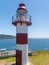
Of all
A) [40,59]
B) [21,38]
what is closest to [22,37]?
[21,38]

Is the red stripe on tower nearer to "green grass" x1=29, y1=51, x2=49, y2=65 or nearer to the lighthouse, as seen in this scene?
the lighthouse

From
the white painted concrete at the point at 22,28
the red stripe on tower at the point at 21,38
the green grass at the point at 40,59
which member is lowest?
the green grass at the point at 40,59

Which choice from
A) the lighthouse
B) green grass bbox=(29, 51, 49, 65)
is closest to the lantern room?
the lighthouse

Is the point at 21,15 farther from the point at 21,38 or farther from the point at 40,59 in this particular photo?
the point at 40,59

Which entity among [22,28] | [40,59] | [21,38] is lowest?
[40,59]

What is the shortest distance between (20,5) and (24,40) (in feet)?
9.20

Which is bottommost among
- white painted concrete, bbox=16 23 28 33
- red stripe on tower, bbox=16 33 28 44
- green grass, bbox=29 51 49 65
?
green grass, bbox=29 51 49 65

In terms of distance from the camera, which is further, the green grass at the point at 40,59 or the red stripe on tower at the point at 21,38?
the green grass at the point at 40,59

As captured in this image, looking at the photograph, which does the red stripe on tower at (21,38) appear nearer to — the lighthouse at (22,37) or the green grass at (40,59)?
the lighthouse at (22,37)

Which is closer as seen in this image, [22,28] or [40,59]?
[22,28]

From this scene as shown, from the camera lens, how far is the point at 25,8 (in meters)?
11.2

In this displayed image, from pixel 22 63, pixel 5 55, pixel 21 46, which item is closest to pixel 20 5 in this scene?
pixel 21 46

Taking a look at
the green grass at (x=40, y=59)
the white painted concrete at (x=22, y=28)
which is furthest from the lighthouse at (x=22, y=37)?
the green grass at (x=40, y=59)

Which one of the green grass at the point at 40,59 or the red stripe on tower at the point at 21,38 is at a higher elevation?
the red stripe on tower at the point at 21,38
